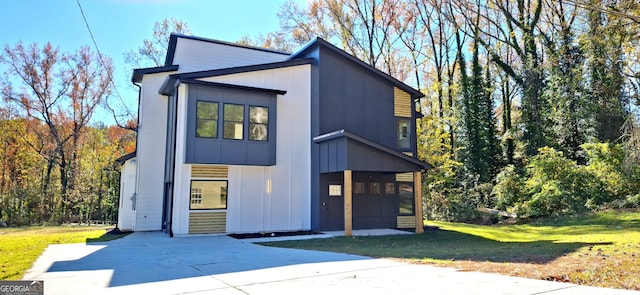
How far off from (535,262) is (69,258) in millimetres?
9106

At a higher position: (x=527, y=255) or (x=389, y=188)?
(x=389, y=188)

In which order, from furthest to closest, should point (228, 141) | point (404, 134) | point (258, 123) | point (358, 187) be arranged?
1. point (404, 134)
2. point (358, 187)
3. point (258, 123)
4. point (228, 141)

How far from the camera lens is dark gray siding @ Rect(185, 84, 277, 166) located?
13.4m

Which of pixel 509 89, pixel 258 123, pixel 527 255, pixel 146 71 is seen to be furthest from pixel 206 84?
pixel 509 89

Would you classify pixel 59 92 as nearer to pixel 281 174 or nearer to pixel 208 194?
pixel 208 194

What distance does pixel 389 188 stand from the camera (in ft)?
52.7

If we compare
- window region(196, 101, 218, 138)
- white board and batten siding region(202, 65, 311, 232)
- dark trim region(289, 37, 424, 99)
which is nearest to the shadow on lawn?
white board and batten siding region(202, 65, 311, 232)

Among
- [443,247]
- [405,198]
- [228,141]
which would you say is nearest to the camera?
[443,247]

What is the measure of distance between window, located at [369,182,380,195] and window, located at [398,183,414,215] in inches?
39.5

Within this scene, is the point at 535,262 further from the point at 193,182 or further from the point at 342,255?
the point at 193,182

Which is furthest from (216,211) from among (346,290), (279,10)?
(279,10)

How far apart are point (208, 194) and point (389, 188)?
271 inches

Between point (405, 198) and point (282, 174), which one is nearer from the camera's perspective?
point (282, 174)

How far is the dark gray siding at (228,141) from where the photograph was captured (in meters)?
13.4
